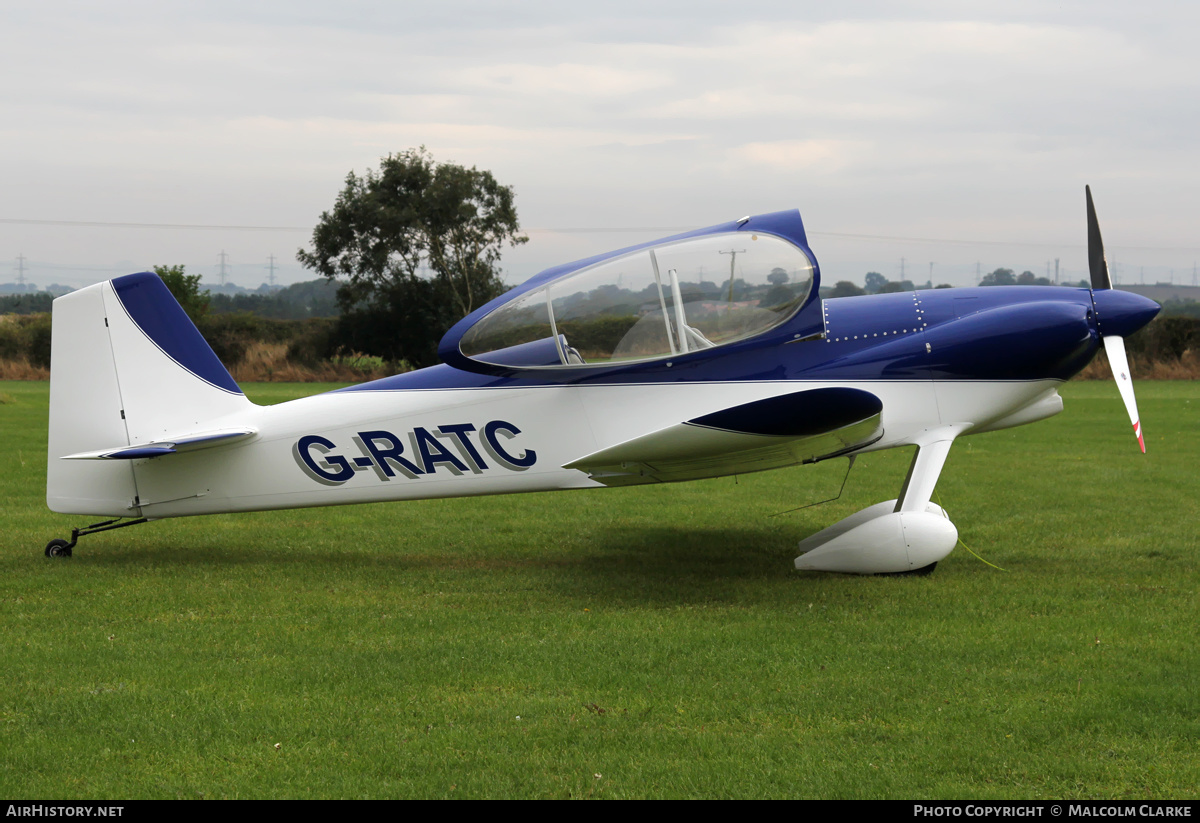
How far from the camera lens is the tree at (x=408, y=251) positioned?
4431 cm

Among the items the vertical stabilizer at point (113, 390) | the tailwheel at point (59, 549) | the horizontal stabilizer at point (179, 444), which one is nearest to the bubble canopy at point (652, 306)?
the horizontal stabilizer at point (179, 444)

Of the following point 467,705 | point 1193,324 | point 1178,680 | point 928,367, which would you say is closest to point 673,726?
point 467,705

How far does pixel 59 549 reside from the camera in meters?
7.96

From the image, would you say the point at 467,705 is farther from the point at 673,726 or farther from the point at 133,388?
the point at 133,388

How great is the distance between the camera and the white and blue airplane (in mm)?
7098

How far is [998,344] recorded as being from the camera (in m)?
7.10

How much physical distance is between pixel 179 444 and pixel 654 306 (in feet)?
12.2

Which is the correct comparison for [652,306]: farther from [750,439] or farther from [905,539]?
[905,539]

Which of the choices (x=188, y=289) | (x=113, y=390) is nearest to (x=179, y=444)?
Result: (x=113, y=390)

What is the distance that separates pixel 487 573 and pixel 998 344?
4109 mm

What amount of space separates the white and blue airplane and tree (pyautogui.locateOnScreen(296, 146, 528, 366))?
3695 centimetres

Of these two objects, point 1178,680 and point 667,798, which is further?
point 1178,680

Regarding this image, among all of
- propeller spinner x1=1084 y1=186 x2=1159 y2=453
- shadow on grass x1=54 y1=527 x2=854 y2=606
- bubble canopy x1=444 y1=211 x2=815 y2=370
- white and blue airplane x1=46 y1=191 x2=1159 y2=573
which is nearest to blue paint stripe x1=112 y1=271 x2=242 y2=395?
white and blue airplane x1=46 y1=191 x2=1159 y2=573

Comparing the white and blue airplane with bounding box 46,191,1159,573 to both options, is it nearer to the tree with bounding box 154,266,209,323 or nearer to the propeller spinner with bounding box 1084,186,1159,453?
the propeller spinner with bounding box 1084,186,1159,453
